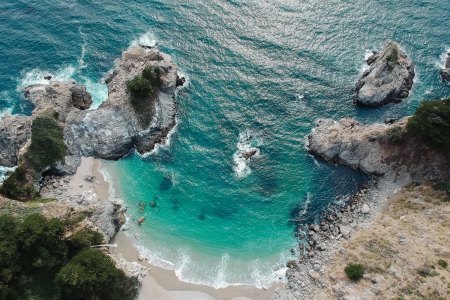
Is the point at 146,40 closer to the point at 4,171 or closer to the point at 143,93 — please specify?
the point at 143,93

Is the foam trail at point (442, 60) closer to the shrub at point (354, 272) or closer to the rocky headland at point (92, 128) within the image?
the shrub at point (354, 272)

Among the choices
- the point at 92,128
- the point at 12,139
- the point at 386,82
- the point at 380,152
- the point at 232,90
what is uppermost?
A: the point at 386,82

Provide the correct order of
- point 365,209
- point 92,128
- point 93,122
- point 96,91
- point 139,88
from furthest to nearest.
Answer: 1. point 96,91
2. point 139,88
3. point 93,122
4. point 92,128
5. point 365,209

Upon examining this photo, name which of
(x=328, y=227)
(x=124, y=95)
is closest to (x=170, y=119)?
(x=124, y=95)

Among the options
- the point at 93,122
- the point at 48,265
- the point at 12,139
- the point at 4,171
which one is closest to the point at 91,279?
the point at 48,265

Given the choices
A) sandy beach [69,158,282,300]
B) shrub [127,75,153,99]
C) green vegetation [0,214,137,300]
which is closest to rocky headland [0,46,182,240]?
shrub [127,75,153,99]
